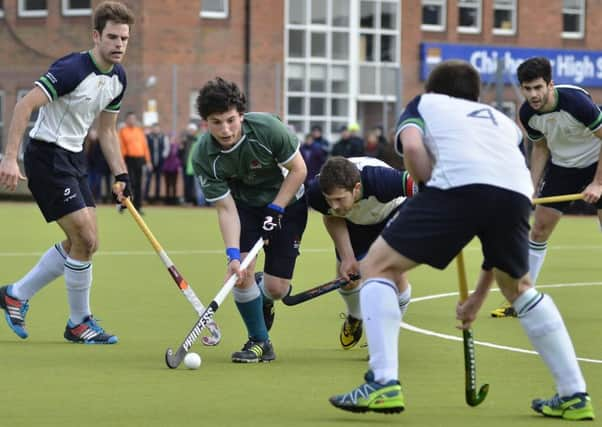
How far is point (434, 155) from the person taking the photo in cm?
580

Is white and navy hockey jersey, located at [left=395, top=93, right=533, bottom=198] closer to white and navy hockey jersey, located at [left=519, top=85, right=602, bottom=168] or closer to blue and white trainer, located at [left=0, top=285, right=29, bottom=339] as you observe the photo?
blue and white trainer, located at [left=0, top=285, right=29, bottom=339]

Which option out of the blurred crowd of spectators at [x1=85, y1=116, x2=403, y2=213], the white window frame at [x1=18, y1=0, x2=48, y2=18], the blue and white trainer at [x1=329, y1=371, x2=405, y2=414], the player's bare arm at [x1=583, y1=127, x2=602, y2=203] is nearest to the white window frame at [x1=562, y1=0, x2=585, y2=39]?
the blurred crowd of spectators at [x1=85, y1=116, x2=403, y2=213]

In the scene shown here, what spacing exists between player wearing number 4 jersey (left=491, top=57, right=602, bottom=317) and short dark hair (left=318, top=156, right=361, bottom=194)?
2.45 metres

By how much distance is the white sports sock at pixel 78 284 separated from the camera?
828cm

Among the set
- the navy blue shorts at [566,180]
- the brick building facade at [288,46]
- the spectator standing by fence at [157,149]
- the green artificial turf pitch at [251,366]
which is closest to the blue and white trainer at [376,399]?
the green artificial turf pitch at [251,366]

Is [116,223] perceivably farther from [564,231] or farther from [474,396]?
[474,396]

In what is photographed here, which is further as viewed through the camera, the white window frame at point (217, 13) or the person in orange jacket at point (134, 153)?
the white window frame at point (217, 13)

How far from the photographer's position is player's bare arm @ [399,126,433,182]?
576cm

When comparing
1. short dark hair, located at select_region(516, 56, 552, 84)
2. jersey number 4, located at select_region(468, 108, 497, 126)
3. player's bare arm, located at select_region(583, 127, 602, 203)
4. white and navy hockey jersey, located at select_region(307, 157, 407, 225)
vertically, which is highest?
short dark hair, located at select_region(516, 56, 552, 84)

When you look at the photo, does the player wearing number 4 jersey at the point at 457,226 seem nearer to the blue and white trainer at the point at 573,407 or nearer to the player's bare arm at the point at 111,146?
the blue and white trainer at the point at 573,407

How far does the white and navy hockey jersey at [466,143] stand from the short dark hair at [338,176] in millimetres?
1192

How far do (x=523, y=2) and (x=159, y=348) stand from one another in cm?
3222

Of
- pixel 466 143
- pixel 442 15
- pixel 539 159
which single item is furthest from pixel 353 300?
pixel 442 15

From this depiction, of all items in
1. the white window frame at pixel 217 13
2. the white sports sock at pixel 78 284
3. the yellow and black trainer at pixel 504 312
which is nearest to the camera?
the white sports sock at pixel 78 284
